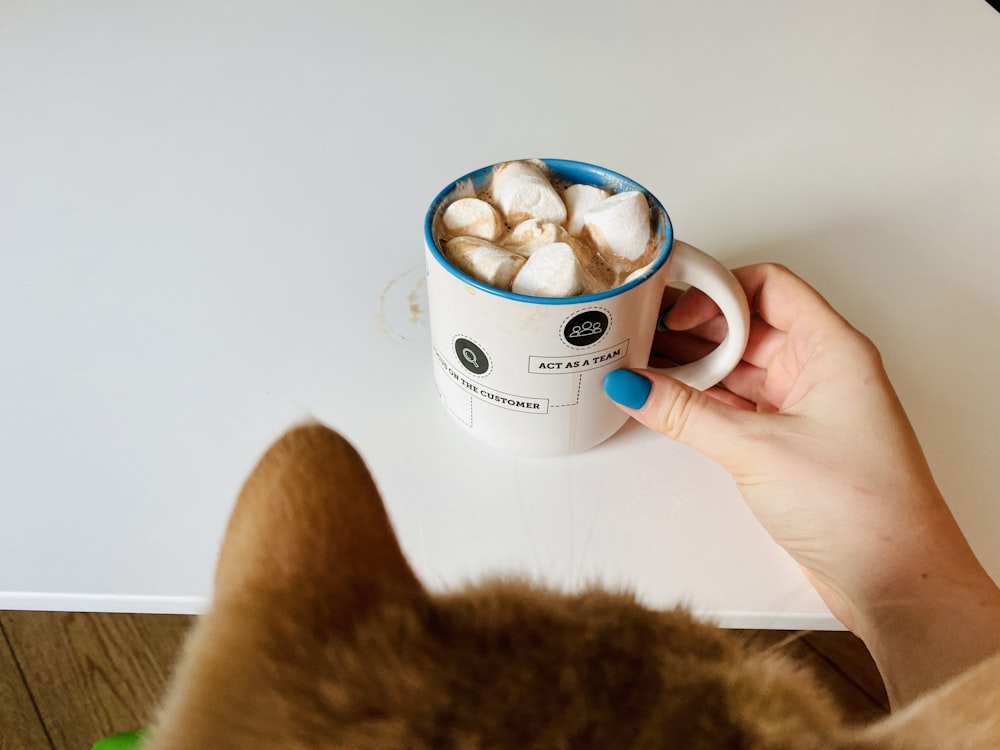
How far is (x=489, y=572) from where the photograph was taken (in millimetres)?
213

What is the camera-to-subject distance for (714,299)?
43 centimetres

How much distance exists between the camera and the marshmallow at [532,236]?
1.33 ft

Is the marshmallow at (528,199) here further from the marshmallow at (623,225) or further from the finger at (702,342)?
the finger at (702,342)

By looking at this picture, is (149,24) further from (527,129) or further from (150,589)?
(150,589)

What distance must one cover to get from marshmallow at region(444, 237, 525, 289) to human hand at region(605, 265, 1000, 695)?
9 centimetres

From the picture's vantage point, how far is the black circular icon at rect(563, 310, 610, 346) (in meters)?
0.37

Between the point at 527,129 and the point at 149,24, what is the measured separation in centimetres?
43

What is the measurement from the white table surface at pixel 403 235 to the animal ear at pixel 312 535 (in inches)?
1.5

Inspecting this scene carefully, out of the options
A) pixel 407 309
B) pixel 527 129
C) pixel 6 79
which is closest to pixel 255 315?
pixel 407 309

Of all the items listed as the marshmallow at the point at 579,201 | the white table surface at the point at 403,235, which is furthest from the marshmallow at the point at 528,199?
the white table surface at the point at 403,235

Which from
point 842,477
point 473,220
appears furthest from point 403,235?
point 842,477

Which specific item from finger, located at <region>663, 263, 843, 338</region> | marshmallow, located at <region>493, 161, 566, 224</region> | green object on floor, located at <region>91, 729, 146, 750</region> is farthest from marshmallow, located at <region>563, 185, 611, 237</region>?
green object on floor, located at <region>91, 729, 146, 750</region>

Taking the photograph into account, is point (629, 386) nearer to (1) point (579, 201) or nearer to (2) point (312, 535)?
(1) point (579, 201)

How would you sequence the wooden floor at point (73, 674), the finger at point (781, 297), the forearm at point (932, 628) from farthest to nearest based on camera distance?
the wooden floor at point (73, 674) → the finger at point (781, 297) → the forearm at point (932, 628)
